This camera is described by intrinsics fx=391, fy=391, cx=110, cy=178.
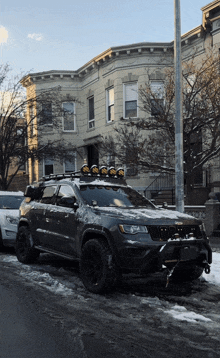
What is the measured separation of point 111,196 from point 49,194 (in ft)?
4.95

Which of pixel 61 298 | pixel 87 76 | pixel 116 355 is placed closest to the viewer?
pixel 116 355

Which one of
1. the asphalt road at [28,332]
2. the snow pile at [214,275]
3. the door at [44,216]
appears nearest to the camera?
the asphalt road at [28,332]

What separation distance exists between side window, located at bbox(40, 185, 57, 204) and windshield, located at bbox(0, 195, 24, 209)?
335cm

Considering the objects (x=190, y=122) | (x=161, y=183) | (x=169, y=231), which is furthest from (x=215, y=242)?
(x=161, y=183)

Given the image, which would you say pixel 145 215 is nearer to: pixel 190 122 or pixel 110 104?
pixel 190 122

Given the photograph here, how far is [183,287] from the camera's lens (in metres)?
6.36

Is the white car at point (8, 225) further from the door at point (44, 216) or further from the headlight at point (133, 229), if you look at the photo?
the headlight at point (133, 229)

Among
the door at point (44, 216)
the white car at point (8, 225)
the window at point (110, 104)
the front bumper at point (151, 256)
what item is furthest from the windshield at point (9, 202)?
the window at point (110, 104)

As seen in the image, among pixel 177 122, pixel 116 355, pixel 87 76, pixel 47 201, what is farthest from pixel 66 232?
pixel 87 76

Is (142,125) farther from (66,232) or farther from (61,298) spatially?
(61,298)

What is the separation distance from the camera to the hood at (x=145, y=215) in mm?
5762

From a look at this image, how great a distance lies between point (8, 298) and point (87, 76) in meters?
19.7

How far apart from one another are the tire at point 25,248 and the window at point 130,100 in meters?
13.0

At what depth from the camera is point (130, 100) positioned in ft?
67.3
